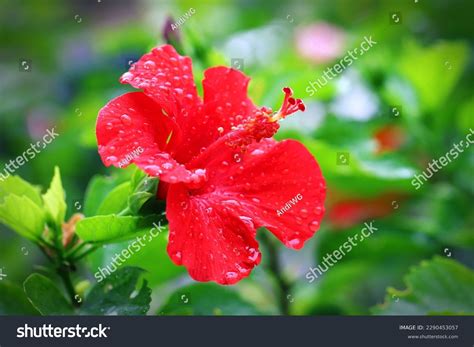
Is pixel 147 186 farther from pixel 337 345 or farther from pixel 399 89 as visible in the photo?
pixel 399 89

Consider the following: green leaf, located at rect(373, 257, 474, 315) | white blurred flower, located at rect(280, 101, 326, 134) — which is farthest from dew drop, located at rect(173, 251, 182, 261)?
white blurred flower, located at rect(280, 101, 326, 134)

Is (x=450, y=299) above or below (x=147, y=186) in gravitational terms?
below

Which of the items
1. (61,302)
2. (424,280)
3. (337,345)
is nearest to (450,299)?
(424,280)

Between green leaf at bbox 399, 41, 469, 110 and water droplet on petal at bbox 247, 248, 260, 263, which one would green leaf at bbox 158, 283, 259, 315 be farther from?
green leaf at bbox 399, 41, 469, 110

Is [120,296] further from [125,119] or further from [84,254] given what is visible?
[125,119]

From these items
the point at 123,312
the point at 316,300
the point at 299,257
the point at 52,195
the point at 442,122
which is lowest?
the point at 299,257

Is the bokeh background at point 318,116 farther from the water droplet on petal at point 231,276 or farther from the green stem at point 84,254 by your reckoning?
the water droplet on petal at point 231,276

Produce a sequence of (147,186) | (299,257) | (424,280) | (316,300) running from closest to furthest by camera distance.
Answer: (147,186), (424,280), (316,300), (299,257)
